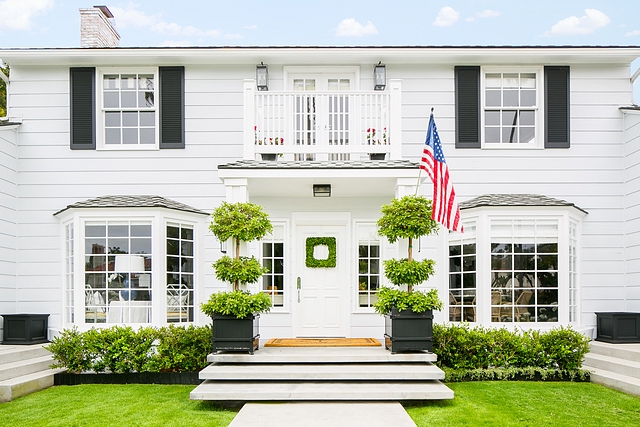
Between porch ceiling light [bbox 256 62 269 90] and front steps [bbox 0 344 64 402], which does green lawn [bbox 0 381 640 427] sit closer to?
front steps [bbox 0 344 64 402]

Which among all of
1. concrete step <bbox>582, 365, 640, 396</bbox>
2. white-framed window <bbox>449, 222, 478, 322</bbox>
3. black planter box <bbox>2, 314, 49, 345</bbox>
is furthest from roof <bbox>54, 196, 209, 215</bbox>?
concrete step <bbox>582, 365, 640, 396</bbox>

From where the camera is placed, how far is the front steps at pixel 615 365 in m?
7.32

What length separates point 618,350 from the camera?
335 inches

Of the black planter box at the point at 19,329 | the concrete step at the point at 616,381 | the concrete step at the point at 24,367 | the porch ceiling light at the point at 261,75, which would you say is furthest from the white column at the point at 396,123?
the black planter box at the point at 19,329

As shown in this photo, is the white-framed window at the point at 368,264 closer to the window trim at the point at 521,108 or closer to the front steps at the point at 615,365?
the window trim at the point at 521,108

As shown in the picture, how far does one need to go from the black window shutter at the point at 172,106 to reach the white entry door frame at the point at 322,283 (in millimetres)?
2615

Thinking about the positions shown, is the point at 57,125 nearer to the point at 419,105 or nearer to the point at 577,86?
the point at 419,105

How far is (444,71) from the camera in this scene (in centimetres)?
1012

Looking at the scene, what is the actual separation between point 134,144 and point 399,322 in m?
5.85

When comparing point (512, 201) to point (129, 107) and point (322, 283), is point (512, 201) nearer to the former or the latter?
point (322, 283)

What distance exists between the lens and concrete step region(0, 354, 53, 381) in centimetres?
771

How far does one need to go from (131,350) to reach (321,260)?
11.9 feet

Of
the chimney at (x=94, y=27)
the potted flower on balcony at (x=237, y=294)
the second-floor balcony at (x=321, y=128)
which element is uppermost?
the chimney at (x=94, y=27)

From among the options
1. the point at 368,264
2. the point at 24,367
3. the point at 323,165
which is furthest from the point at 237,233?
the point at 24,367
